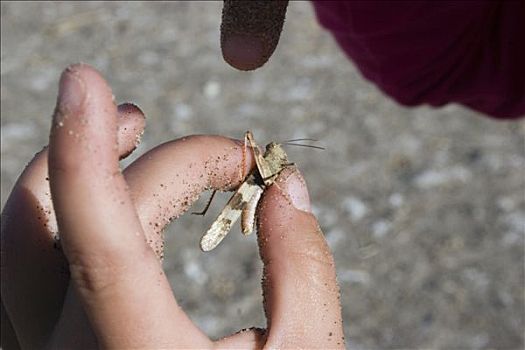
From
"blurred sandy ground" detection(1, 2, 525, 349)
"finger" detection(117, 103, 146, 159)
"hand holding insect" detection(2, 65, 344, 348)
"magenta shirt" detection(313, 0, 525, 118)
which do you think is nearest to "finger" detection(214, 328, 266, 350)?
"hand holding insect" detection(2, 65, 344, 348)

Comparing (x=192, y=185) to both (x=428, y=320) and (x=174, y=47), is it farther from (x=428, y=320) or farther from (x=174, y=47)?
(x=174, y=47)

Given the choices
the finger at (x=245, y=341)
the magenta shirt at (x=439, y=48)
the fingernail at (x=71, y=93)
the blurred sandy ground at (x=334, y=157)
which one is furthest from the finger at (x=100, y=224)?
the blurred sandy ground at (x=334, y=157)

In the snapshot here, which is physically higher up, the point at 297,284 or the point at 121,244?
the point at 121,244

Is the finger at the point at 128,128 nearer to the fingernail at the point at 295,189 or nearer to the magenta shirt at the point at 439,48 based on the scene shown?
the fingernail at the point at 295,189

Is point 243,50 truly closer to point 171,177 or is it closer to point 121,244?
point 171,177

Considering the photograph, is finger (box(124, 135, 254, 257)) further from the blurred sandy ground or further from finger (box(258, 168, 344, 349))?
the blurred sandy ground

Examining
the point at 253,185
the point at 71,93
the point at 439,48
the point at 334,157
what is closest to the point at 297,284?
the point at 253,185
